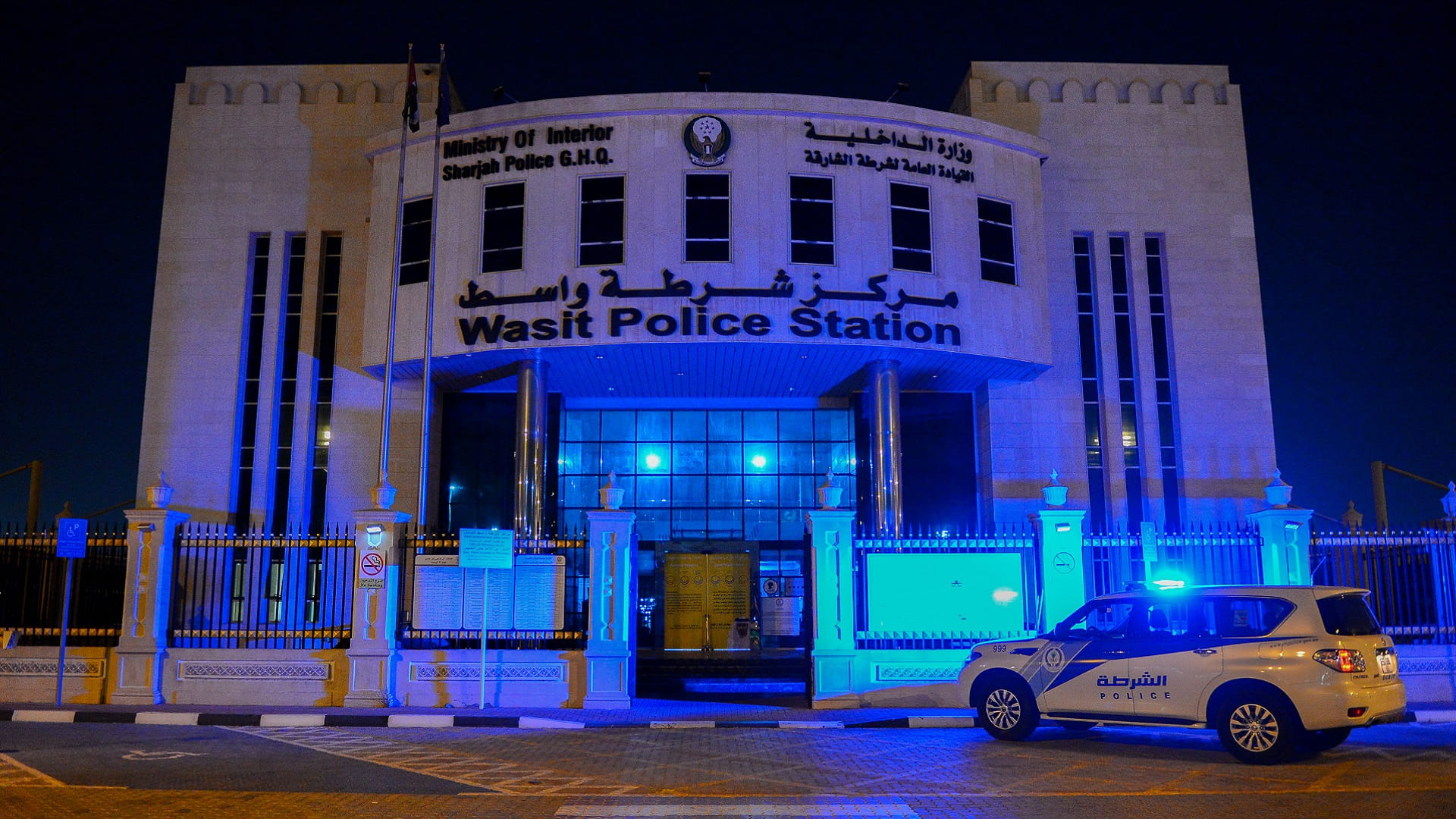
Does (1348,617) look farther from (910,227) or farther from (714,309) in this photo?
(910,227)

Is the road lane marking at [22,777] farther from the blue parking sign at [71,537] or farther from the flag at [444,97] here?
the flag at [444,97]

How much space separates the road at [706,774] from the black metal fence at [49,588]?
12.7 feet

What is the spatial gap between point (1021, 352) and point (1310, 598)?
12.4m

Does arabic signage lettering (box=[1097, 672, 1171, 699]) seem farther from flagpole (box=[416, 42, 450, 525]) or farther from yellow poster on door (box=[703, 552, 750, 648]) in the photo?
yellow poster on door (box=[703, 552, 750, 648])

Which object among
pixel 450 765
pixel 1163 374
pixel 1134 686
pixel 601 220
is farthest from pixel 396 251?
pixel 1163 374

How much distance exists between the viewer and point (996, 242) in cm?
2370

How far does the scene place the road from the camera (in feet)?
28.3

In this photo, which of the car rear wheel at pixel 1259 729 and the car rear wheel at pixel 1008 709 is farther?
the car rear wheel at pixel 1008 709

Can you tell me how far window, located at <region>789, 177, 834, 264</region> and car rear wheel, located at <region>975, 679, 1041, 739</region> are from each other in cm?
1138

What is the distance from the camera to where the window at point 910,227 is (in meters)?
22.9

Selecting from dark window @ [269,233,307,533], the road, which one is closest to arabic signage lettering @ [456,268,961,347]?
dark window @ [269,233,307,533]

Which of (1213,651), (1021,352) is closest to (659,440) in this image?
(1021,352)

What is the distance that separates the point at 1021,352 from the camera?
914 inches

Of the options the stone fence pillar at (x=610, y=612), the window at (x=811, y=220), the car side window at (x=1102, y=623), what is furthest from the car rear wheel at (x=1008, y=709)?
the window at (x=811, y=220)
